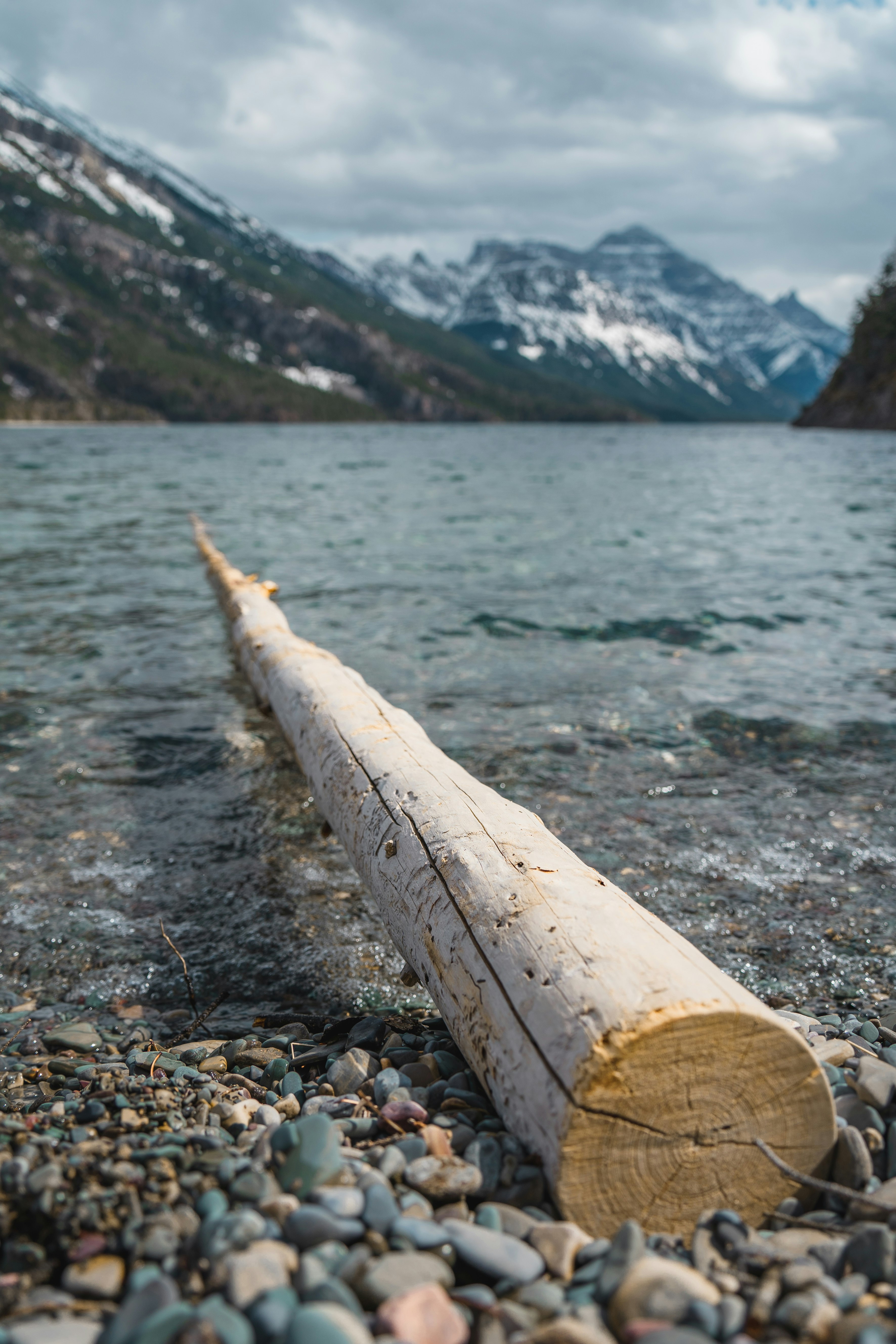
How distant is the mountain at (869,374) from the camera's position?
99312 mm

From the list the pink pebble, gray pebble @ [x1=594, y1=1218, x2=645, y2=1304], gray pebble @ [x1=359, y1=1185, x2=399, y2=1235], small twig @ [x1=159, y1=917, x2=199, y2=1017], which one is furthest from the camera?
small twig @ [x1=159, y1=917, x2=199, y2=1017]

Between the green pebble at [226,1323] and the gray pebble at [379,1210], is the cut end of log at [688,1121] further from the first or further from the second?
the green pebble at [226,1323]

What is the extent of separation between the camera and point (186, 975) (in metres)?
4.64

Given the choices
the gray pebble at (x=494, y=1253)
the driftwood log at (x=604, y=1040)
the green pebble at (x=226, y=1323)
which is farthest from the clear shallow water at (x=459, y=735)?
the green pebble at (x=226, y=1323)

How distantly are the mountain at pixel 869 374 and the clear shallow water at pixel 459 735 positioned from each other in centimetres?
9255

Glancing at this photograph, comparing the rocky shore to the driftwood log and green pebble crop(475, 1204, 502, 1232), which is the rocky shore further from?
the driftwood log

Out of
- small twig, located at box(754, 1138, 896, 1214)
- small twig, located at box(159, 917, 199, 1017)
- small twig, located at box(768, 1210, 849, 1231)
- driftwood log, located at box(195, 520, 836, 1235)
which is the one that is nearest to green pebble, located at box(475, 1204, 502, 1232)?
driftwood log, located at box(195, 520, 836, 1235)

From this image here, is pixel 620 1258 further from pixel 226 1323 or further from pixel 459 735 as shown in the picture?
pixel 459 735

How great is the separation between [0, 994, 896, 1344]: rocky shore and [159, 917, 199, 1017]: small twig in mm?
1121

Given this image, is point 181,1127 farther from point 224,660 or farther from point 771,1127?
point 224,660

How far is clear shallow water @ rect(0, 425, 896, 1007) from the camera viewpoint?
4988mm

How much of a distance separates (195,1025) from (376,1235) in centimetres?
219

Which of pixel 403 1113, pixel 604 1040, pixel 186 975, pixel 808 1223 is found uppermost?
pixel 604 1040

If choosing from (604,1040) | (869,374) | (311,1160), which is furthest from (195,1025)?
(869,374)
